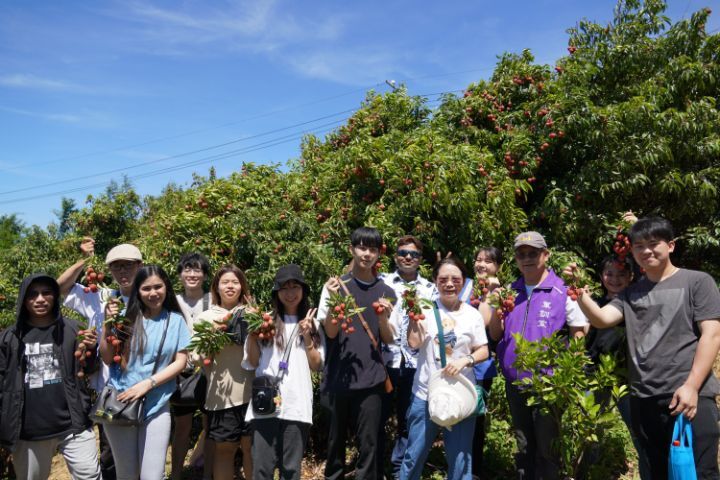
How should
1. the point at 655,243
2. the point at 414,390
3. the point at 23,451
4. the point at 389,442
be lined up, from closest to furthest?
1. the point at 655,243
2. the point at 23,451
3. the point at 414,390
4. the point at 389,442

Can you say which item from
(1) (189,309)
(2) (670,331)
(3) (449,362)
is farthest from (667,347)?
(1) (189,309)

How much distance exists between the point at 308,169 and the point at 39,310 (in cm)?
436

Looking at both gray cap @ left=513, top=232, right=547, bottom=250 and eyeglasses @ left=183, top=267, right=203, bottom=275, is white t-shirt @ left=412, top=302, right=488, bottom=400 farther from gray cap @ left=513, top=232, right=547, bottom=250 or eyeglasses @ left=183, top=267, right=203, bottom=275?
eyeglasses @ left=183, top=267, right=203, bottom=275

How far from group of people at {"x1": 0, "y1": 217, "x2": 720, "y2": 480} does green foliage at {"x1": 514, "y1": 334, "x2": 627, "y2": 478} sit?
180 millimetres

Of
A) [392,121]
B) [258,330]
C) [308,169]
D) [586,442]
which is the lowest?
[586,442]

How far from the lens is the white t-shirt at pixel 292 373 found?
333 cm

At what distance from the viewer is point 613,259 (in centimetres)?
374

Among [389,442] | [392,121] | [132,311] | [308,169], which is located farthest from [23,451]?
[392,121]

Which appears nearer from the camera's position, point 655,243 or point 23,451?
point 655,243

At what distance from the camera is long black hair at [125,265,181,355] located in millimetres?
3295

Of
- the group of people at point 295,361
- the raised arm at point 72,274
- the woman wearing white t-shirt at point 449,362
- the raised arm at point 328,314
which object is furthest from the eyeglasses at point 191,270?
the woman wearing white t-shirt at point 449,362

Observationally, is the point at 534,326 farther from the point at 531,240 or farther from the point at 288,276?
the point at 288,276

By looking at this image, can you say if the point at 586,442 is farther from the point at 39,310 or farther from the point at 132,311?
the point at 39,310

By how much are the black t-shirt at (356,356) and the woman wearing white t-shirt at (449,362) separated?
0.29m
